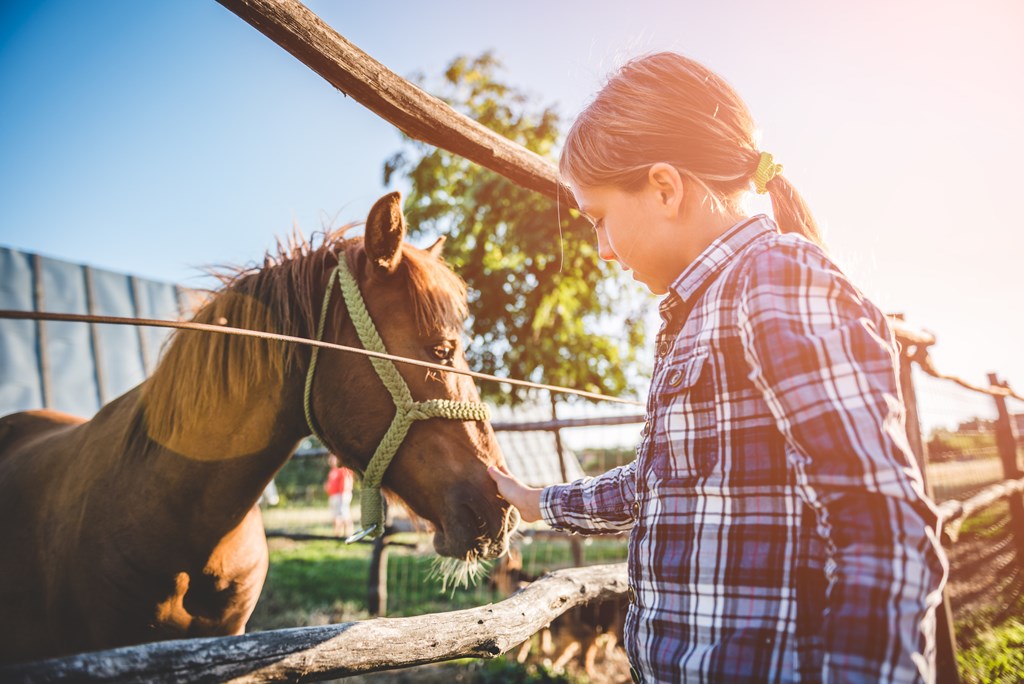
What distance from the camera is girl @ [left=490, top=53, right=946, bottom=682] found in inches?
27.6

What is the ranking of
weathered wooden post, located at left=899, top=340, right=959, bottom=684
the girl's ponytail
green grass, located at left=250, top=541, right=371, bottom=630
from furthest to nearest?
1. green grass, located at left=250, top=541, right=371, bottom=630
2. weathered wooden post, located at left=899, top=340, right=959, bottom=684
3. the girl's ponytail

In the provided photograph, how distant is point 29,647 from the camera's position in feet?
6.21

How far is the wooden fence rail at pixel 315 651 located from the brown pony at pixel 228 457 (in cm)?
24

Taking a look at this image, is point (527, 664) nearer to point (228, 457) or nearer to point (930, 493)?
point (930, 493)

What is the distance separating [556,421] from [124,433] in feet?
11.2

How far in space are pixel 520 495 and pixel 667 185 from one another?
3.11 feet

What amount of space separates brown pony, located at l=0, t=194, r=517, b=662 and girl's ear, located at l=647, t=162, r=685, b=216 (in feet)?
2.79

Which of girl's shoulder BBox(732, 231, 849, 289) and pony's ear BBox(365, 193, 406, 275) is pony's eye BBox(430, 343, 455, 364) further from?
girl's shoulder BBox(732, 231, 849, 289)

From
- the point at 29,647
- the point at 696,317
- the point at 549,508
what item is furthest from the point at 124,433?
the point at 696,317

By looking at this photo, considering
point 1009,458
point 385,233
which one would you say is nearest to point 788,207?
point 385,233

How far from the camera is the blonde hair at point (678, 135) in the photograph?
109cm

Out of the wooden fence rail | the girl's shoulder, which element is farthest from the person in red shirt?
the girl's shoulder

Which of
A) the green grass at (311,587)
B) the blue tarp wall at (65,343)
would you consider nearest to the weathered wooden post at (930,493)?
the green grass at (311,587)

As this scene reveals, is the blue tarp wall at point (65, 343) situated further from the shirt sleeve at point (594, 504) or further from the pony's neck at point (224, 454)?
the shirt sleeve at point (594, 504)
